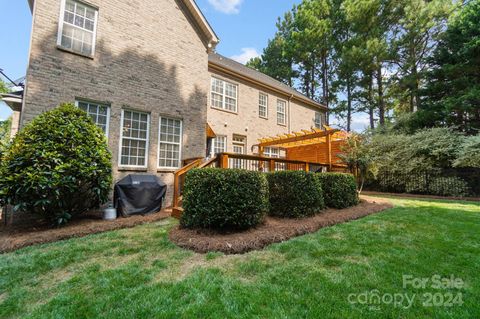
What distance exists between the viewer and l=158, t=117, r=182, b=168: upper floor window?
802 cm

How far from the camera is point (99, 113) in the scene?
6.86 m

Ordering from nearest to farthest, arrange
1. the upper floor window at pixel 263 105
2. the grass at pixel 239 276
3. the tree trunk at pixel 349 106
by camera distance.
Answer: the grass at pixel 239 276 < the upper floor window at pixel 263 105 < the tree trunk at pixel 349 106

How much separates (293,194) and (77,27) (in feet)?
26.1

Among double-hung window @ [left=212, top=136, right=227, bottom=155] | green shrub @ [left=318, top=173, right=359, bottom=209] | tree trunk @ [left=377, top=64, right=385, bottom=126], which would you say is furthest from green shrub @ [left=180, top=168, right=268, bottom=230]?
tree trunk @ [left=377, top=64, right=385, bottom=126]

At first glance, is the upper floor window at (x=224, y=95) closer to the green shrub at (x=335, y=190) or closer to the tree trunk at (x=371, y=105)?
the green shrub at (x=335, y=190)

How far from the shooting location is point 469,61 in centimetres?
Result: 1217

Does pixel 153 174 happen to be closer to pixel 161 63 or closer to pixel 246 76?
pixel 161 63

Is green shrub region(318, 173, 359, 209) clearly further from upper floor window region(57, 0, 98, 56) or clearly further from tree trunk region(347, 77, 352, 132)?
tree trunk region(347, 77, 352, 132)

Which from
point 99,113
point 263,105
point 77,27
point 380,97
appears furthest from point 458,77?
point 77,27

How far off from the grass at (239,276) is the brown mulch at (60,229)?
1.31 feet

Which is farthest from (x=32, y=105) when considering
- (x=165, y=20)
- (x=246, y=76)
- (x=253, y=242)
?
(x=246, y=76)

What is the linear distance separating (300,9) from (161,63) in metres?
20.1

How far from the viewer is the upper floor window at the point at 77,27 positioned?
638 centimetres

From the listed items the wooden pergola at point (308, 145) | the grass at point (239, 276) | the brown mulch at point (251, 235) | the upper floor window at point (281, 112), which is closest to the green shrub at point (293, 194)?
the brown mulch at point (251, 235)
